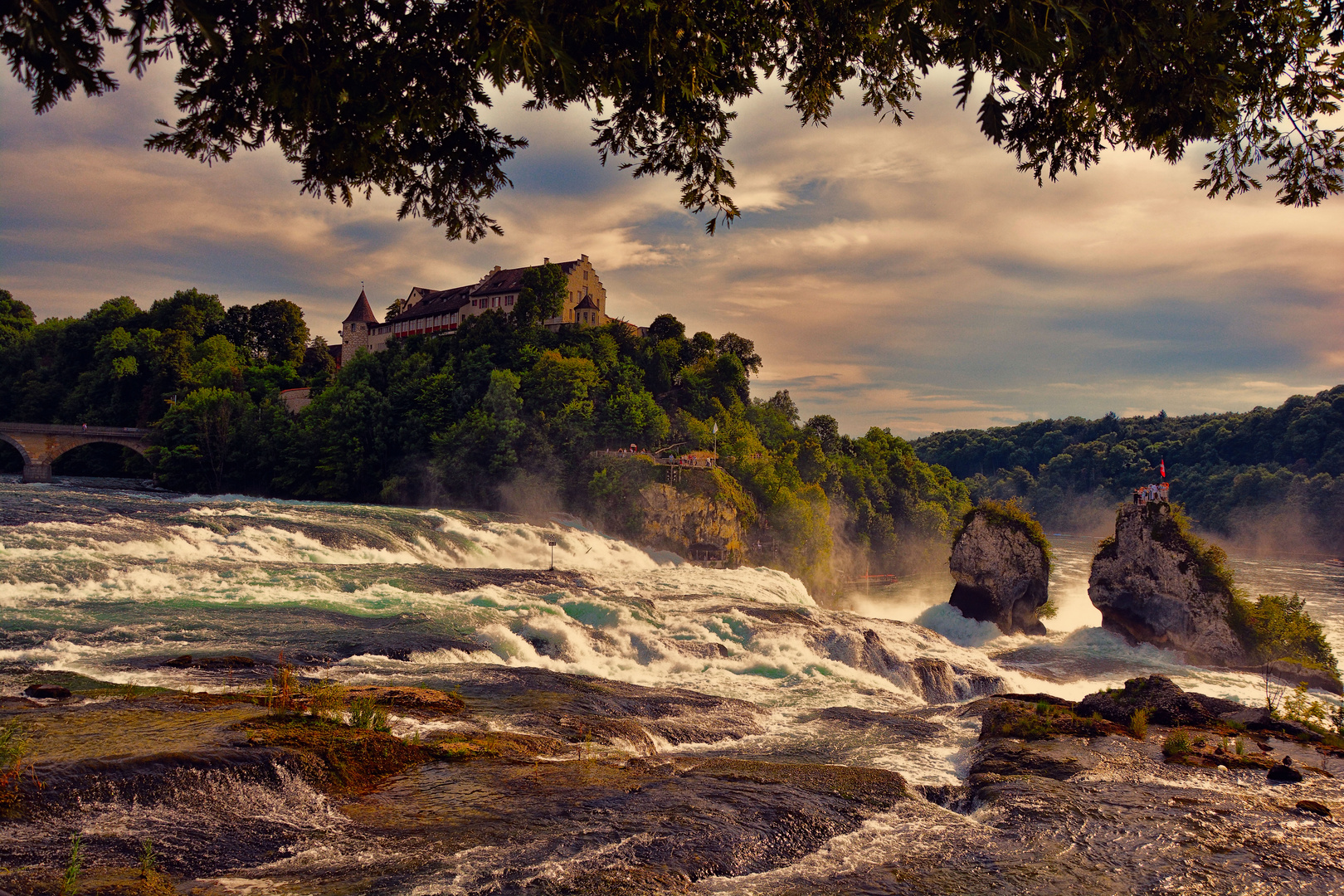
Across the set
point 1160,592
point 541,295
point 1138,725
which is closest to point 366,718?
point 1138,725

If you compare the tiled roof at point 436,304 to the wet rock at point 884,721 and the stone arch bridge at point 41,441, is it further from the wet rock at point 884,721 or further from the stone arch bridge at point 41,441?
the wet rock at point 884,721

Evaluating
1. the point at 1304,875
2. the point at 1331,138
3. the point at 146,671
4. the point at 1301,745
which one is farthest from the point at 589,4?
the point at 1301,745

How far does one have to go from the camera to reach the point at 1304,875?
722cm

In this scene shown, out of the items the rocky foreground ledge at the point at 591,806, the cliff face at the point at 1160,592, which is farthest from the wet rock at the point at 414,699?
the cliff face at the point at 1160,592

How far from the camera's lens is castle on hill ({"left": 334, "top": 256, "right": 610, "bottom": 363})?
83.1m

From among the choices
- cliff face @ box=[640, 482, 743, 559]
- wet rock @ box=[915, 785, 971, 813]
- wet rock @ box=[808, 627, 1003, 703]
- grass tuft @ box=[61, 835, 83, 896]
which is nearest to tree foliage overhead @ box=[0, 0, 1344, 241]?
grass tuft @ box=[61, 835, 83, 896]

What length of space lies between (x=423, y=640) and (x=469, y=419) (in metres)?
47.3

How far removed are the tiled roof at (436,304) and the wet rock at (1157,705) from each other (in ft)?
261

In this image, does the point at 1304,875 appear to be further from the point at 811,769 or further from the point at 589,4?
the point at 589,4

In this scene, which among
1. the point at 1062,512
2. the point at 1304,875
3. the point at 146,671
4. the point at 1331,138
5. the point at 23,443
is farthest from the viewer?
the point at 1062,512

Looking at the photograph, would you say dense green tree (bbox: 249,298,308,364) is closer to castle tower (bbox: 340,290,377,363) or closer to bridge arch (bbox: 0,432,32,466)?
castle tower (bbox: 340,290,377,363)

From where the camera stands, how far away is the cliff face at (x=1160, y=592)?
33969 mm

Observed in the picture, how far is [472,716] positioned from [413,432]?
57.7 metres

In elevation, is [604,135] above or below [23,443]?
above
